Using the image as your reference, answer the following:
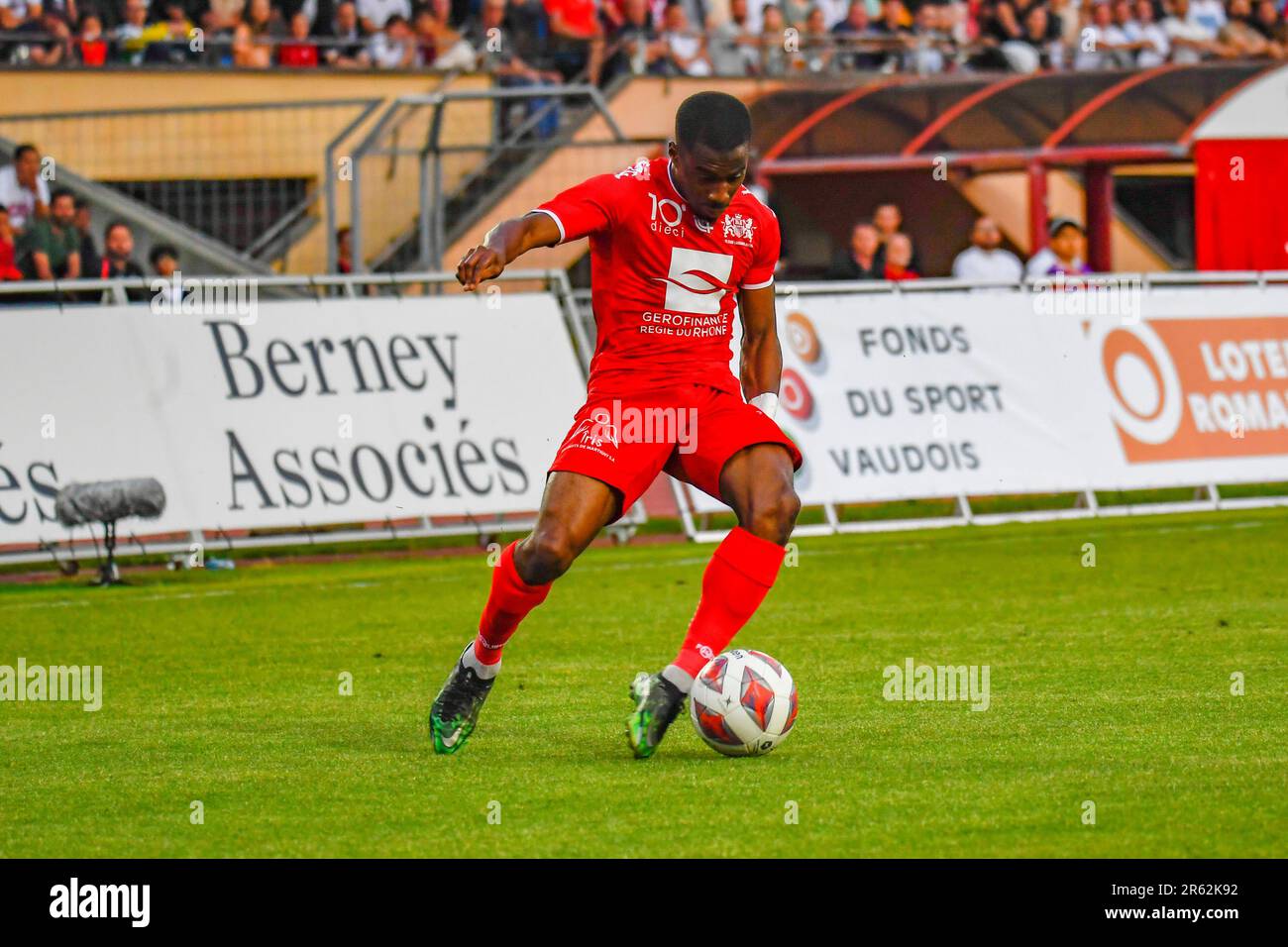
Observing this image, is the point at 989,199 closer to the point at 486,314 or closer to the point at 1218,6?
the point at 1218,6

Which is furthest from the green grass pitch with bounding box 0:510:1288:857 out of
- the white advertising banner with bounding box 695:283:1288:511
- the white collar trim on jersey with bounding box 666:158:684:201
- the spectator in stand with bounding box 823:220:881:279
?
the spectator in stand with bounding box 823:220:881:279

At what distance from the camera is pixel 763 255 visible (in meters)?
8.54

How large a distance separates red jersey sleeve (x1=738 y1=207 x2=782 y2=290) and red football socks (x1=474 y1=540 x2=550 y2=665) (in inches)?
56.1

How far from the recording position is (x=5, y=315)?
1528 cm

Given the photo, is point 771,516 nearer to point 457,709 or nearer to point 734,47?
point 457,709

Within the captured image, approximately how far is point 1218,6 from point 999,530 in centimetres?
1570

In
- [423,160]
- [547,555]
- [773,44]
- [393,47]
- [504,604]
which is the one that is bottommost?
[504,604]

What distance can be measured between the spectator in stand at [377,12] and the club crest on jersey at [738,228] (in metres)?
17.4

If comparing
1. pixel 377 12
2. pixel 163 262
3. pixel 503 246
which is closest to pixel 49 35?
pixel 377 12

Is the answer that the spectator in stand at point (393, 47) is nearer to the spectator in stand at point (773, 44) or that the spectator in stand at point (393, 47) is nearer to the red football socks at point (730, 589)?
the spectator in stand at point (773, 44)

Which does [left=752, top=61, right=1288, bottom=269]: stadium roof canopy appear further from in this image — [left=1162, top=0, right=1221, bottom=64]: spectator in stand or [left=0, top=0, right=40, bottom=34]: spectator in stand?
[left=0, top=0, right=40, bottom=34]: spectator in stand

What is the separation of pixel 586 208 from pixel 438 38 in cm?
1772

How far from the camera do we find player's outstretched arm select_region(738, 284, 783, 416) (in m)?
8.62

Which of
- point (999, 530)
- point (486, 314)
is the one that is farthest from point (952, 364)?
point (486, 314)
